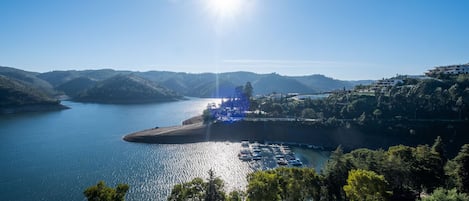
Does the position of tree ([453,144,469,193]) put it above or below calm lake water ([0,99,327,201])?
above

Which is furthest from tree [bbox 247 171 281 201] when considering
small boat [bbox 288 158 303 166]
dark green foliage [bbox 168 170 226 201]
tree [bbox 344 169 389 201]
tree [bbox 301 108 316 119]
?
tree [bbox 301 108 316 119]

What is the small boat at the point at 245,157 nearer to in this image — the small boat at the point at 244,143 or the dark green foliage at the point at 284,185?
the small boat at the point at 244,143

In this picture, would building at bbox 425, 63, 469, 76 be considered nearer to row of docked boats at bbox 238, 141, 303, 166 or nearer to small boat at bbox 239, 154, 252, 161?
row of docked boats at bbox 238, 141, 303, 166

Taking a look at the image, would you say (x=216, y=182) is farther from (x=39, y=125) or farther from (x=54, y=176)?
(x=39, y=125)

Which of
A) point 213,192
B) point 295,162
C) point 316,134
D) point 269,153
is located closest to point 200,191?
point 213,192

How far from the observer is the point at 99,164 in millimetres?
Answer: 55000

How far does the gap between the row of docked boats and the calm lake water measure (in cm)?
239

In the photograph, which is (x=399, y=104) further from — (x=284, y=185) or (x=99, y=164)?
(x=99, y=164)

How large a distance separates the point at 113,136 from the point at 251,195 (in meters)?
66.6

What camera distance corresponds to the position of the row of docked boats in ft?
184

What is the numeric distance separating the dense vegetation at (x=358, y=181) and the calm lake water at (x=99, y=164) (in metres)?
17.1

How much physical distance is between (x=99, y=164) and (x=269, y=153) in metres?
33.1

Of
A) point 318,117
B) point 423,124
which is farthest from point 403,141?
point 318,117

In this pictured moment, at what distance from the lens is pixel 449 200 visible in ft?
59.2
